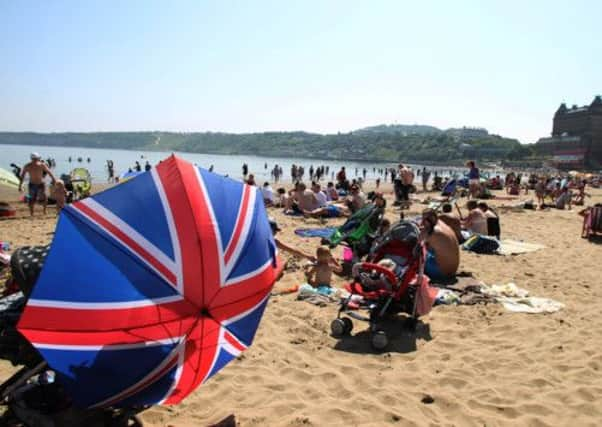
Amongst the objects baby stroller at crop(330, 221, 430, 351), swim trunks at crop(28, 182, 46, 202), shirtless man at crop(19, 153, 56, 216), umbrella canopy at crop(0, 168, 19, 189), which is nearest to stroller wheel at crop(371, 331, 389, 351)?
baby stroller at crop(330, 221, 430, 351)

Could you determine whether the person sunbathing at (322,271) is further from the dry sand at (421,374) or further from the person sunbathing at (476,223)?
the person sunbathing at (476,223)

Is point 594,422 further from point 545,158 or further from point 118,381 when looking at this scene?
point 545,158

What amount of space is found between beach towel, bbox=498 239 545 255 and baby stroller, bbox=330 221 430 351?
4343 mm

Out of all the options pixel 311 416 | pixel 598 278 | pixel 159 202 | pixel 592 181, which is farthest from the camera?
pixel 592 181

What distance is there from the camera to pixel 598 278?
6.97 meters

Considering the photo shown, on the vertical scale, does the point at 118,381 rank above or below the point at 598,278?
above

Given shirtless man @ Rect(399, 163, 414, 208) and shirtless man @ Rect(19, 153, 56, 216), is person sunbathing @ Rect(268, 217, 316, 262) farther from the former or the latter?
shirtless man @ Rect(399, 163, 414, 208)

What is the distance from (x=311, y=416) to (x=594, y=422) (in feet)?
6.63

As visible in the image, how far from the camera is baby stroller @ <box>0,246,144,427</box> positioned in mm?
2471

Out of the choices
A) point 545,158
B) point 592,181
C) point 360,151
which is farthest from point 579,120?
point 360,151

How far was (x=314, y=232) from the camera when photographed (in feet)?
32.5

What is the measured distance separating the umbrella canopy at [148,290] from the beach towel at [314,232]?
23.1 feet

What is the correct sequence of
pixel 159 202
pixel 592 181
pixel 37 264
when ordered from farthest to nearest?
pixel 592 181 → pixel 37 264 → pixel 159 202

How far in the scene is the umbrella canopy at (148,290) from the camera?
1998 mm
